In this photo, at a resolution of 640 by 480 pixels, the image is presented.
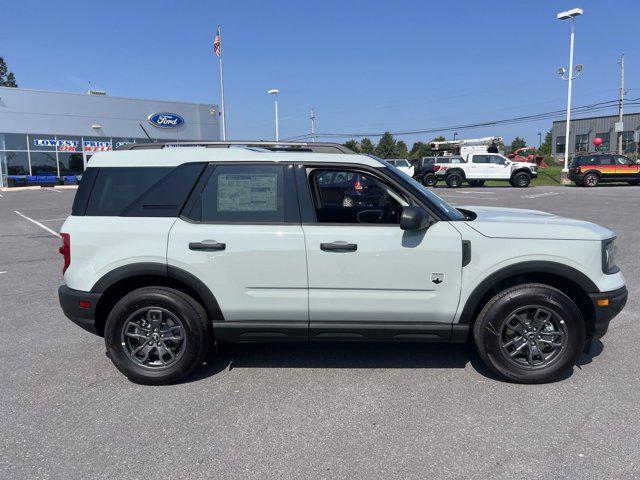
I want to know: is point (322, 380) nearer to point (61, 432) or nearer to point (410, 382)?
point (410, 382)

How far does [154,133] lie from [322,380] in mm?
36263

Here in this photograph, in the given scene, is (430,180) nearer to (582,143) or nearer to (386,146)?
(386,146)

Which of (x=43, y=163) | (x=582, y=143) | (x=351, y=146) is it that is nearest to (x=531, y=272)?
(x=351, y=146)

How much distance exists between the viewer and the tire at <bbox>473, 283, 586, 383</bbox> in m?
3.54

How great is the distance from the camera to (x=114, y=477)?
2629mm

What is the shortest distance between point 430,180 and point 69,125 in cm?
2513

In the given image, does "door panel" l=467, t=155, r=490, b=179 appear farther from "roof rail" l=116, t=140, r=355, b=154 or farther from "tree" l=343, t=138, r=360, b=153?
"roof rail" l=116, t=140, r=355, b=154

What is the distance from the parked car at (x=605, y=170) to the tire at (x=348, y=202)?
92.2 feet

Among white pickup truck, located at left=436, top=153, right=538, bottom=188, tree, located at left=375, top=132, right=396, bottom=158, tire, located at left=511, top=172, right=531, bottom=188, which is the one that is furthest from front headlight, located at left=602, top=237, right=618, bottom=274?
tree, located at left=375, top=132, right=396, bottom=158

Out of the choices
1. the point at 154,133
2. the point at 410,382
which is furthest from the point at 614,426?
the point at 154,133

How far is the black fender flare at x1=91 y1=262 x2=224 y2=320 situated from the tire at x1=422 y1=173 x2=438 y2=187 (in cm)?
2788

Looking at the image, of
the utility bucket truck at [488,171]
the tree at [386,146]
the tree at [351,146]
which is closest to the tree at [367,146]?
the tree at [386,146]

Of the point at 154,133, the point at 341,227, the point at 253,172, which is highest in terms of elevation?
the point at 154,133

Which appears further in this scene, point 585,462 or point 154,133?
point 154,133
